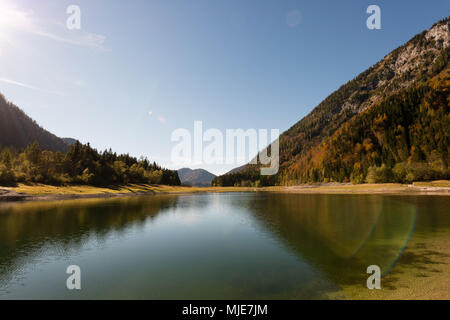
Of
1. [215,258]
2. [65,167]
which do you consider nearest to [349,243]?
[215,258]

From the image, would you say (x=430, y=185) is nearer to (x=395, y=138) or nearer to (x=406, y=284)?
(x=395, y=138)

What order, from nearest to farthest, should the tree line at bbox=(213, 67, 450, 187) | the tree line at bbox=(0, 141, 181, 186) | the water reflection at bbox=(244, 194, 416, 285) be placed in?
the water reflection at bbox=(244, 194, 416, 285), the tree line at bbox=(0, 141, 181, 186), the tree line at bbox=(213, 67, 450, 187)

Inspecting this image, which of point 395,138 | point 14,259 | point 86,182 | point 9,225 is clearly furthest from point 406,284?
point 395,138

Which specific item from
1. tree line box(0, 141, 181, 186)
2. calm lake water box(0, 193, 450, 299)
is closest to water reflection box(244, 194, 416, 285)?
calm lake water box(0, 193, 450, 299)

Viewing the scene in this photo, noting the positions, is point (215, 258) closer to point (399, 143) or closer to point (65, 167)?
point (65, 167)

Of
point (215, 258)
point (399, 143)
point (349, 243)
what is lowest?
point (215, 258)

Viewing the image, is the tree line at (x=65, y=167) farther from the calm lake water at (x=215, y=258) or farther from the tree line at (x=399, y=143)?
A: the tree line at (x=399, y=143)

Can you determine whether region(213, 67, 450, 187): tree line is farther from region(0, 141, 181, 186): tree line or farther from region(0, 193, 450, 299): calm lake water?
region(0, 141, 181, 186): tree line

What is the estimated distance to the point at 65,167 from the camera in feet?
383

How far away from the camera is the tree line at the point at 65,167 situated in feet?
316

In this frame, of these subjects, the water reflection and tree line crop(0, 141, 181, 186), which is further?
tree line crop(0, 141, 181, 186)

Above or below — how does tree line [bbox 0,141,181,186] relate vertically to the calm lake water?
above

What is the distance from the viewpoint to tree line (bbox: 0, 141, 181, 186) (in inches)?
3797

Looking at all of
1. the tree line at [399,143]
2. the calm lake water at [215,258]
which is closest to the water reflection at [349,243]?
the calm lake water at [215,258]
